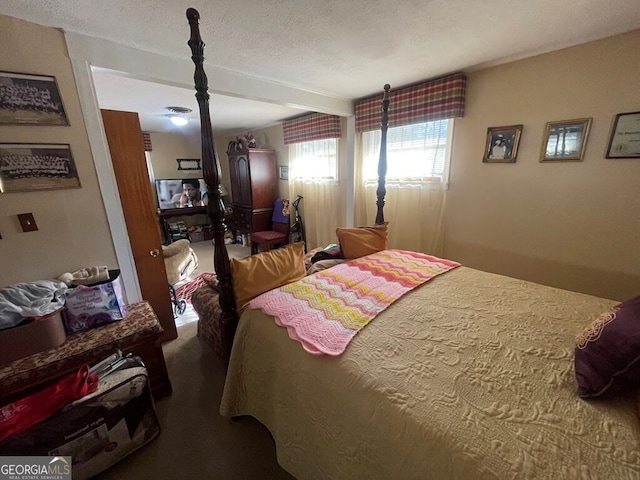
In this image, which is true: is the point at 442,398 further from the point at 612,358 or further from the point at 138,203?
the point at 138,203

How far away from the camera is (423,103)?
2.44m

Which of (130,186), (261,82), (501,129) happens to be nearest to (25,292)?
(130,186)

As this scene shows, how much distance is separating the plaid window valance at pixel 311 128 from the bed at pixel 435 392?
2.45 meters

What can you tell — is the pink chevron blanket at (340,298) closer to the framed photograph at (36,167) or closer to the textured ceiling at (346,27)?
the framed photograph at (36,167)

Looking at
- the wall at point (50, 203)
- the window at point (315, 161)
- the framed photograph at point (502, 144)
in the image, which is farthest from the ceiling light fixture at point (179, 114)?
the framed photograph at point (502, 144)

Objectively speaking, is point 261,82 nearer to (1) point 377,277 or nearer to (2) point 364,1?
(2) point 364,1

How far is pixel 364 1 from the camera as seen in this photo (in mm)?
1275

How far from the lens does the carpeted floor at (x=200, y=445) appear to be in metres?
1.20

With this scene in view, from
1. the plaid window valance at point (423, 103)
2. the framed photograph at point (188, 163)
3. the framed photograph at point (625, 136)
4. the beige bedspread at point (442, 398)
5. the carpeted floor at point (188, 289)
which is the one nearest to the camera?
the beige bedspread at point (442, 398)

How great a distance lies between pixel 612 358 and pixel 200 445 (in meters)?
1.81

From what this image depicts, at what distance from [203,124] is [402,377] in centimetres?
139

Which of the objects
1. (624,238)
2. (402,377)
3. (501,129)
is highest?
(501,129)

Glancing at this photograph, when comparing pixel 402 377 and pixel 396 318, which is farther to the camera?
pixel 396 318

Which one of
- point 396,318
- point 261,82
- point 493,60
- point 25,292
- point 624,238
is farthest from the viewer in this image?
point 261,82
